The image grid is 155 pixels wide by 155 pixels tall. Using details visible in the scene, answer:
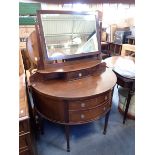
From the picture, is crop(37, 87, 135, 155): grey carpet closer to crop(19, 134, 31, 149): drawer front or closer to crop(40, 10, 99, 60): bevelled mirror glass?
crop(19, 134, 31, 149): drawer front

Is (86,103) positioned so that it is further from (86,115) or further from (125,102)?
(125,102)

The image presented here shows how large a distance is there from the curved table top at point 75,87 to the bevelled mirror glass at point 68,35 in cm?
24

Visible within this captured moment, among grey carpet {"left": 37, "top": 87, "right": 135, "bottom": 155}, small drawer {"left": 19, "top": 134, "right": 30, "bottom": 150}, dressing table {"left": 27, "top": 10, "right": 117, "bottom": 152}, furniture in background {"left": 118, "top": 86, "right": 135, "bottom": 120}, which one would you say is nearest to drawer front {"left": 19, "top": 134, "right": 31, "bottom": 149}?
small drawer {"left": 19, "top": 134, "right": 30, "bottom": 150}

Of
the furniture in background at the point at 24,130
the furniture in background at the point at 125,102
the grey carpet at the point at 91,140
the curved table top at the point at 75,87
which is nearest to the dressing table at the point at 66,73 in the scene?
the curved table top at the point at 75,87

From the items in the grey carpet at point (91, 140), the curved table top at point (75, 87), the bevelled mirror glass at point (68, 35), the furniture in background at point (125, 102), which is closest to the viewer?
the curved table top at point (75, 87)

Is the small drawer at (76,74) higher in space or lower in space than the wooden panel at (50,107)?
higher

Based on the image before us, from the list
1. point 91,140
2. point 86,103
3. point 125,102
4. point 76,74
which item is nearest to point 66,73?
point 76,74

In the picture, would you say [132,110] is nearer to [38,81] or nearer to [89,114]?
[89,114]

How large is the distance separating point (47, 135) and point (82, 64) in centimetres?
88

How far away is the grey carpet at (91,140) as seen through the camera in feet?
5.11

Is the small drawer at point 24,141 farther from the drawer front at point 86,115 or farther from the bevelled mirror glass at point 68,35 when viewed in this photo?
the bevelled mirror glass at point 68,35

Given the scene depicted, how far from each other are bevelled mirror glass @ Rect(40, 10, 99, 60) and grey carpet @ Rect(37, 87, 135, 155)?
2.92 feet

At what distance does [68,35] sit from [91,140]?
43.9 inches
